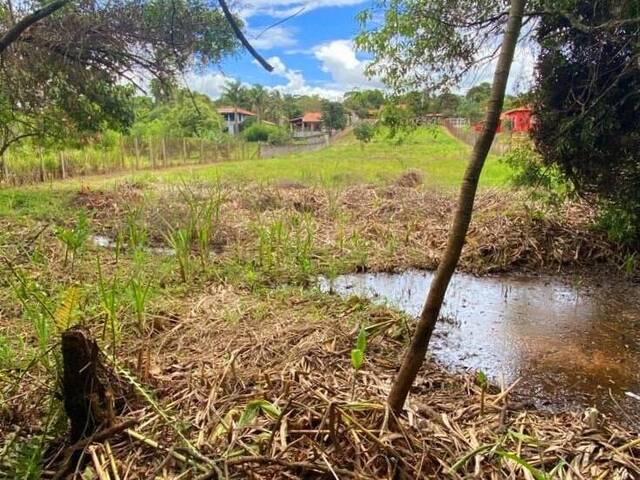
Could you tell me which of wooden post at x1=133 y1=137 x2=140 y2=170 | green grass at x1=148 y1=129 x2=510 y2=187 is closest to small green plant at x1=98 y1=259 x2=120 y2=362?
green grass at x1=148 y1=129 x2=510 y2=187

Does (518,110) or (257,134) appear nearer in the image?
(518,110)

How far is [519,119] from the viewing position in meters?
5.26

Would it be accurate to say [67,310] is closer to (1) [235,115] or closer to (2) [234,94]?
(1) [235,115]

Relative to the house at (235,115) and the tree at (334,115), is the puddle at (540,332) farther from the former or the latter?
the house at (235,115)

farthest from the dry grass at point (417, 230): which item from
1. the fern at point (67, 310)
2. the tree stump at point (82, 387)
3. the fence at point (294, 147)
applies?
the fence at point (294, 147)

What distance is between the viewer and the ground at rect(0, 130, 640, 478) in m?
1.60

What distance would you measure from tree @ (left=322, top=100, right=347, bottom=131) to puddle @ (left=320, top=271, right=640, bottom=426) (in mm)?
26580

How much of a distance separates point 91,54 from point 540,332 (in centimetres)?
643

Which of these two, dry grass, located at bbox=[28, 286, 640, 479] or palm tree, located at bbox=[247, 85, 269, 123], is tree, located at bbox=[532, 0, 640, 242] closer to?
dry grass, located at bbox=[28, 286, 640, 479]

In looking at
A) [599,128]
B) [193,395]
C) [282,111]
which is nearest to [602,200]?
[599,128]

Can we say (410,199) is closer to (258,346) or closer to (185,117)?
(258,346)

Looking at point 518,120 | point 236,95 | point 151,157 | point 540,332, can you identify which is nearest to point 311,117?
point 236,95

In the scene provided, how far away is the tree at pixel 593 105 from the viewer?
3898 millimetres

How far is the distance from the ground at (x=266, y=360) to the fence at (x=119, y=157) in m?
5.11
